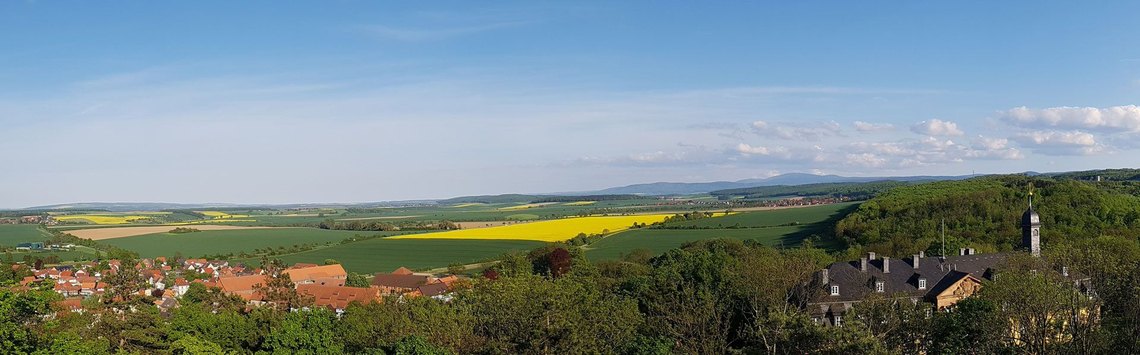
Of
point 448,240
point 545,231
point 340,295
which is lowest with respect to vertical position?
point 340,295

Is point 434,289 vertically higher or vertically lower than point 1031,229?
lower

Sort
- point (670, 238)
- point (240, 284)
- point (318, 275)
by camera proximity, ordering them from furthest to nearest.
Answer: point (670, 238), point (318, 275), point (240, 284)

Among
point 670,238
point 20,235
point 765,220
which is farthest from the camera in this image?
point 20,235

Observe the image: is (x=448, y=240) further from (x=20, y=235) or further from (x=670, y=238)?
(x=20, y=235)

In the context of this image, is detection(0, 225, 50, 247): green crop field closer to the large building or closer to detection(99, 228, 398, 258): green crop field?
detection(99, 228, 398, 258): green crop field

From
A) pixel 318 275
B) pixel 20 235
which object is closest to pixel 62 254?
pixel 20 235

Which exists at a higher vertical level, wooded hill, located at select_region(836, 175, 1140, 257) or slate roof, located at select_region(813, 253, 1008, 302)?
wooded hill, located at select_region(836, 175, 1140, 257)

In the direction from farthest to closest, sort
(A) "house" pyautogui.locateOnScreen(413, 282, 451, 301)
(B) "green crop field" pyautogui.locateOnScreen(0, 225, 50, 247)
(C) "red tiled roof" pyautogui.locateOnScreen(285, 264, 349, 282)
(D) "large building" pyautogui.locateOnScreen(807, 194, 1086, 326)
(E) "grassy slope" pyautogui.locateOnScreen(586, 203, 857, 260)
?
(B) "green crop field" pyautogui.locateOnScreen(0, 225, 50, 247)
(E) "grassy slope" pyautogui.locateOnScreen(586, 203, 857, 260)
(C) "red tiled roof" pyautogui.locateOnScreen(285, 264, 349, 282)
(A) "house" pyautogui.locateOnScreen(413, 282, 451, 301)
(D) "large building" pyautogui.locateOnScreen(807, 194, 1086, 326)

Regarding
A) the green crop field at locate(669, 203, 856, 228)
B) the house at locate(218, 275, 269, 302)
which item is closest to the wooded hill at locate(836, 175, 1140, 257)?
the green crop field at locate(669, 203, 856, 228)
